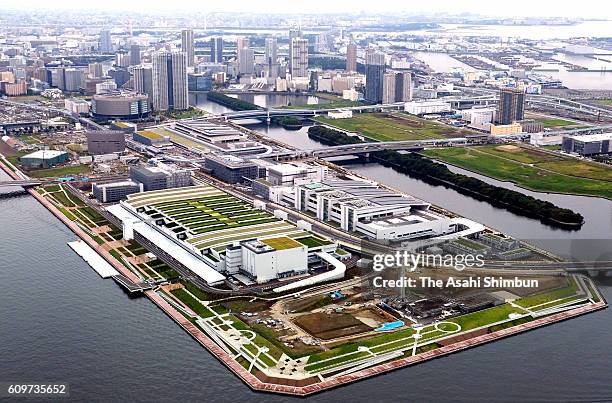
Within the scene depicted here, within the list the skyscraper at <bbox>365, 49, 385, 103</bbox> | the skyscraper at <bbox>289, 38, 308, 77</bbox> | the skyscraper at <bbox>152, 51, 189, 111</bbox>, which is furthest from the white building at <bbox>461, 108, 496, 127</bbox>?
the skyscraper at <bbox>289, 38, 308, 77</bbox>

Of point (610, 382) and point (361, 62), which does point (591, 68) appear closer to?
point (361, 62)

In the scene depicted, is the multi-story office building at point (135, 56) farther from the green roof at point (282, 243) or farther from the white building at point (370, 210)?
the green roof at point (282, 243)

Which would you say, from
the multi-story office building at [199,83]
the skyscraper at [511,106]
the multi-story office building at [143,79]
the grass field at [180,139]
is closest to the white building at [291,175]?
the grass field at [180,139]

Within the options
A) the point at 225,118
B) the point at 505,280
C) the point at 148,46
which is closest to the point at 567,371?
the point at 505,280

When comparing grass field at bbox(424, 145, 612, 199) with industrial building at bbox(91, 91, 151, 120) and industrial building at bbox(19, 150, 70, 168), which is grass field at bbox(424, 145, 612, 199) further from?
industrial building at bbox(91, 91, 151, 120)

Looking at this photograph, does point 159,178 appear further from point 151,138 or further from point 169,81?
point 169,81

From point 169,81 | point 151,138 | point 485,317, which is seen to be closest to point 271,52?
point 169,81
